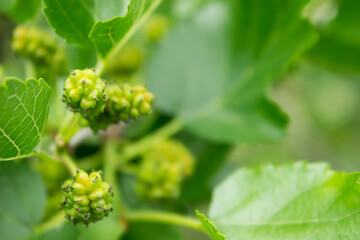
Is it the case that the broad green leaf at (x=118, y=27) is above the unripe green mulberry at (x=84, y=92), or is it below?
above

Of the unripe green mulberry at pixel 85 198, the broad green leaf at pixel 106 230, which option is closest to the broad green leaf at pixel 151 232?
the broad green leaf at pixel 106 230

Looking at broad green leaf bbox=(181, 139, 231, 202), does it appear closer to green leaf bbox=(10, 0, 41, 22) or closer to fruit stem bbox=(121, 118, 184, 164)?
fruit stem bbox=(121, 118, 184, 164)

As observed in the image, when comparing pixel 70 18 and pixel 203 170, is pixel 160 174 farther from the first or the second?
pixel 70 18

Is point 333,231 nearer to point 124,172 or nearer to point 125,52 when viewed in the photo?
point 124,172

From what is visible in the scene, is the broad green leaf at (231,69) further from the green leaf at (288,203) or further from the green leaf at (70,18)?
the green leaf at (70,18)

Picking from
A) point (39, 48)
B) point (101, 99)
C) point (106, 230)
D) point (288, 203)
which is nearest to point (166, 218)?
point (106, 230)

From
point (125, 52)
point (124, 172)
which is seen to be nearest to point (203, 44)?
point (125, 52)
